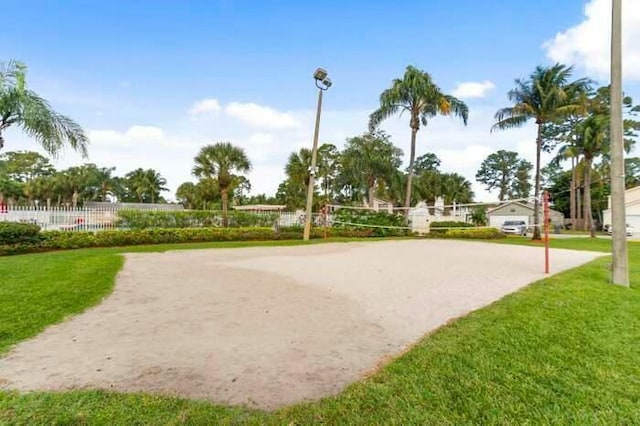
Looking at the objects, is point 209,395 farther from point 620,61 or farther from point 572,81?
point 572,81

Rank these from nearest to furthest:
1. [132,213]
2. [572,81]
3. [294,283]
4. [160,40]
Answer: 1. [294,283]
2. [160,40]
3. [132,213]
4. [572,81]

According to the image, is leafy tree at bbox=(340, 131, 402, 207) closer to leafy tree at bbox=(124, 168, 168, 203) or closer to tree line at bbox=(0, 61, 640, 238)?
tree line at bbox=(0, 61, 640, 238)

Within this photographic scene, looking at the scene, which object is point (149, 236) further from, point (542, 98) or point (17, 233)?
point (542, 98)

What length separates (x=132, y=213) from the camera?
14.5m

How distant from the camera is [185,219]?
15.6 m

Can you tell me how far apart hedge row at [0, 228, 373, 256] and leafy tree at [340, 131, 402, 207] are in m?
9.00

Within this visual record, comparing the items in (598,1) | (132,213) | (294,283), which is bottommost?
(294,283)

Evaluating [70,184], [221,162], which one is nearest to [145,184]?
[70,184]

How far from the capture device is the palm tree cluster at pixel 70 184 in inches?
1631

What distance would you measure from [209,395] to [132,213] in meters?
14.3

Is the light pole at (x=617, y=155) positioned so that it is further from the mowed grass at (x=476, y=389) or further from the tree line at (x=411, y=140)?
the tree line at (x=411, y=140)

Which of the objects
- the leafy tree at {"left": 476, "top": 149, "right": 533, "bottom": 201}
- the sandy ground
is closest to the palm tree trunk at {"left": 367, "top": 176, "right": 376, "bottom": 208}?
the sandy ground

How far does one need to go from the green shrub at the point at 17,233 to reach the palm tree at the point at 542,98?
20.7m

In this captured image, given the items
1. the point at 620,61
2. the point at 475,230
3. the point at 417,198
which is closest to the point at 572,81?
the point at 475,230
